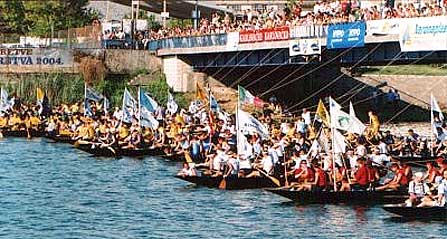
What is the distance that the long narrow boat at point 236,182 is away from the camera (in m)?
50.5

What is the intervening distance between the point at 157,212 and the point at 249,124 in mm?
6963

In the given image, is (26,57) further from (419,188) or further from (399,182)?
(419,188)

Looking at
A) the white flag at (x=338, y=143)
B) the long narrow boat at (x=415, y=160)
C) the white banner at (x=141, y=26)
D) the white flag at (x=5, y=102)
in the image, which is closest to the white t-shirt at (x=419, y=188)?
the white flag at (x=338, y=143)

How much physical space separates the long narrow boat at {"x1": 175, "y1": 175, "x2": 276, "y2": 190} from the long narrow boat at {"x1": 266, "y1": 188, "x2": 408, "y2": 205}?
14.3ft

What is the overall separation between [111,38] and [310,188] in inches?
2071

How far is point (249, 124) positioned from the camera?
5131 cm

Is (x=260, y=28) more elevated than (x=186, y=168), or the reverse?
(x=260, y=28)

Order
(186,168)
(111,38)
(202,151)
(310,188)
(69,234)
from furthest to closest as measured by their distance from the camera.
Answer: (111,38) → (202,151) → (186,168) → (310,188) → (69,234)

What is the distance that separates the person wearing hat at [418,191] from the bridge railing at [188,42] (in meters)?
38.4

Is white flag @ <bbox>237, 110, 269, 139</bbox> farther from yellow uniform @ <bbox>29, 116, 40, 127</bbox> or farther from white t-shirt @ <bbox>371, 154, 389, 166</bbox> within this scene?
yellow uniform @ <bbox>29, 116, 40, 127</bbox>

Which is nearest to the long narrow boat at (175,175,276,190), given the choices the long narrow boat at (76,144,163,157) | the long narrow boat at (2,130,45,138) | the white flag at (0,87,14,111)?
the long narrow boat at (76,144,163,157)

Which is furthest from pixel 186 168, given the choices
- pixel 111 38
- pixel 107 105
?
pixel 111 38

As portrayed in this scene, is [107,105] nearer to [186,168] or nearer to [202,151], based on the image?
[202,151]

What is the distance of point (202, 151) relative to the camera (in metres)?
58.0
